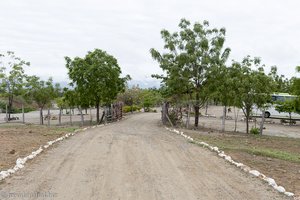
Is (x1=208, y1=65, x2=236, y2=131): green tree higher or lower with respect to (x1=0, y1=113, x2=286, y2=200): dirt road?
higher

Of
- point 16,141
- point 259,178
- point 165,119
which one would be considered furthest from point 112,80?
point 259,178

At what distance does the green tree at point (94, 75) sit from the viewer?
94.5 feet

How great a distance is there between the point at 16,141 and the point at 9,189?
7.46m

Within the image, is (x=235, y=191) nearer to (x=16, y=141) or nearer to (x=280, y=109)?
(x=16, y=141)

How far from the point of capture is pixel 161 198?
7.21 meters

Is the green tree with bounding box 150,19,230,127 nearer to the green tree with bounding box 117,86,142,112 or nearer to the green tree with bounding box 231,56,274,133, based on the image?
the green tree with bounding box 231,56,274,133

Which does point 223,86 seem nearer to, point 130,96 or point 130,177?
point 130,177

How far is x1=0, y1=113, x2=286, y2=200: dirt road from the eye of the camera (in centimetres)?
748

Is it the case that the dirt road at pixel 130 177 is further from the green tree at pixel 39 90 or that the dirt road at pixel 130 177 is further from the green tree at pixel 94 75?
the green tree at pixel 39 90

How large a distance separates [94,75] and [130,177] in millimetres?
20942

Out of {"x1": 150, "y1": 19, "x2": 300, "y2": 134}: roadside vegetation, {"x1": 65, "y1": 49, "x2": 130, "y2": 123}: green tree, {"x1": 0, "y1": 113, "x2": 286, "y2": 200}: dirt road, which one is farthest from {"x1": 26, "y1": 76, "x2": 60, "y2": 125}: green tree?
{"x1": 0, "y1": 113, "x2": 286, "y2": 200}: dirt road

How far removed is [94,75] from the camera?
2895cm

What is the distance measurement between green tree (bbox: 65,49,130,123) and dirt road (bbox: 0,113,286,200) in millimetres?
16309

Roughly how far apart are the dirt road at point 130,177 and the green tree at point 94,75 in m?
16.3
